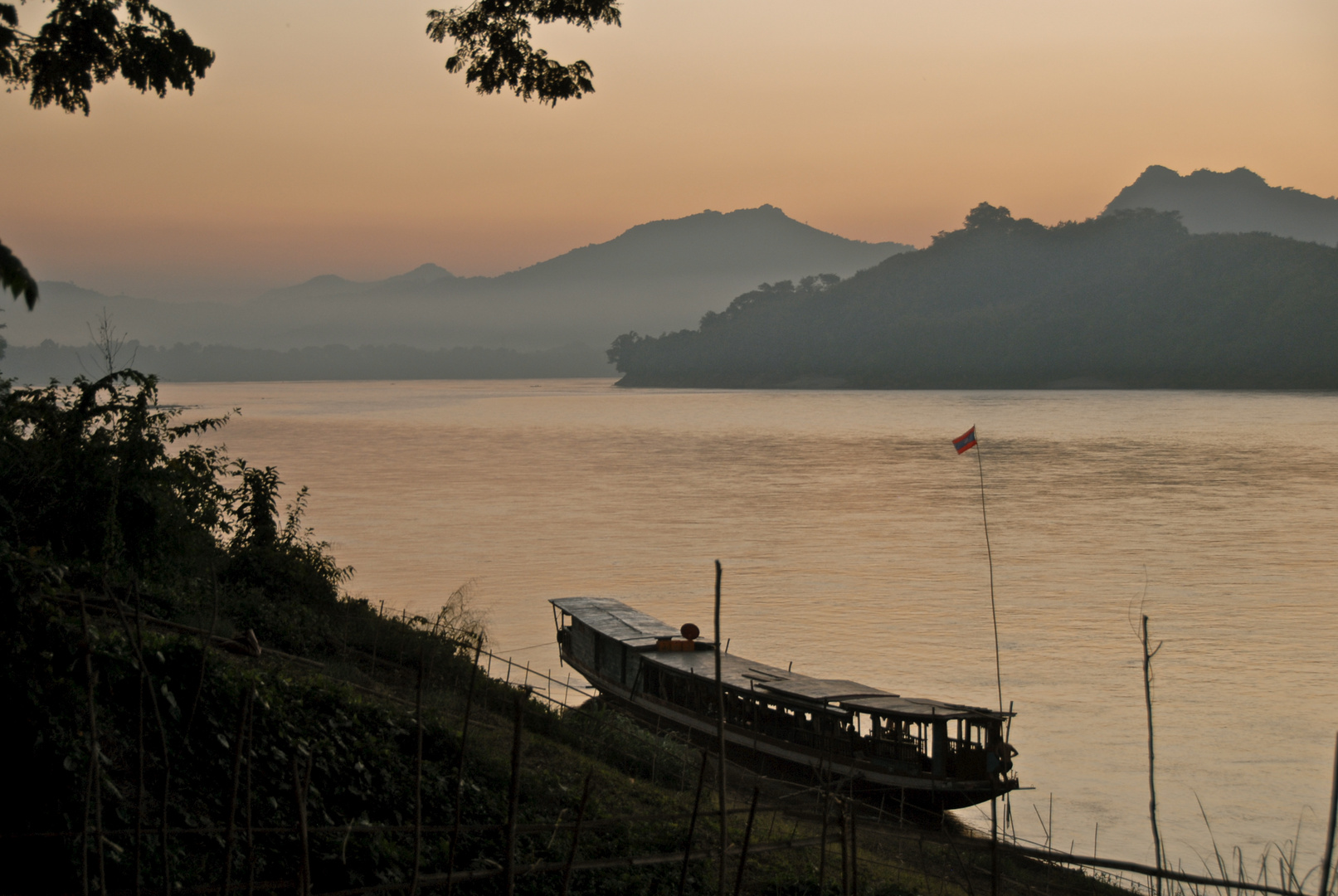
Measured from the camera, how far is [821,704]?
18906 millimetres

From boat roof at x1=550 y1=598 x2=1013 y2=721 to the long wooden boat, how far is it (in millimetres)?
32

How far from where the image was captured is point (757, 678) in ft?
68.5

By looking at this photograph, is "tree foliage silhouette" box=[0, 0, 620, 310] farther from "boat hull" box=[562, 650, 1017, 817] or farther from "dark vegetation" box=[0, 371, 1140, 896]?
"boat hull" box=[562, 650, 1017, 817]

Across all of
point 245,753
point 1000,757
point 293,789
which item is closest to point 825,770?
point 1000,757

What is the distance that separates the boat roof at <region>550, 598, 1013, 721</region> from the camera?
18250 mm

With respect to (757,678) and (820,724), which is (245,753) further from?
(757,678)

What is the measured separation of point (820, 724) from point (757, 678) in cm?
226

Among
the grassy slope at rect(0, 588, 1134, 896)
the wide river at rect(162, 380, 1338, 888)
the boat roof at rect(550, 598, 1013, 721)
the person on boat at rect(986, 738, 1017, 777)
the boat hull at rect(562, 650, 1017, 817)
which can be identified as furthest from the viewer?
the wide river at rect(162, 380, 1338, 888)

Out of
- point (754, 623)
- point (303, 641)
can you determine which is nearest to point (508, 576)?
point (754, 623)

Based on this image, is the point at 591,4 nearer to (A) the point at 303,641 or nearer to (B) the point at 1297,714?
(A) the point at 303,641

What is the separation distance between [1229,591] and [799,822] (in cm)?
2743

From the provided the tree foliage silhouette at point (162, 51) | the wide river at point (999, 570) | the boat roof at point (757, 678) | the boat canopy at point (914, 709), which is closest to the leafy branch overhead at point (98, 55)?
the tree foliage silhouette at point (162, 51)

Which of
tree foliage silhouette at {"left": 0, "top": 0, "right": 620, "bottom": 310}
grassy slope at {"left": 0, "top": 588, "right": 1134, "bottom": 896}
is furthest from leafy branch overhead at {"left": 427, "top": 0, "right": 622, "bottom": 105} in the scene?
grassy slope at {"left": 0, "top": 588, "right": 1134, "bottom": 896}

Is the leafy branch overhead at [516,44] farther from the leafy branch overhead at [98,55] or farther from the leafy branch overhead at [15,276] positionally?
the leafy branch overhead at [15,276]
